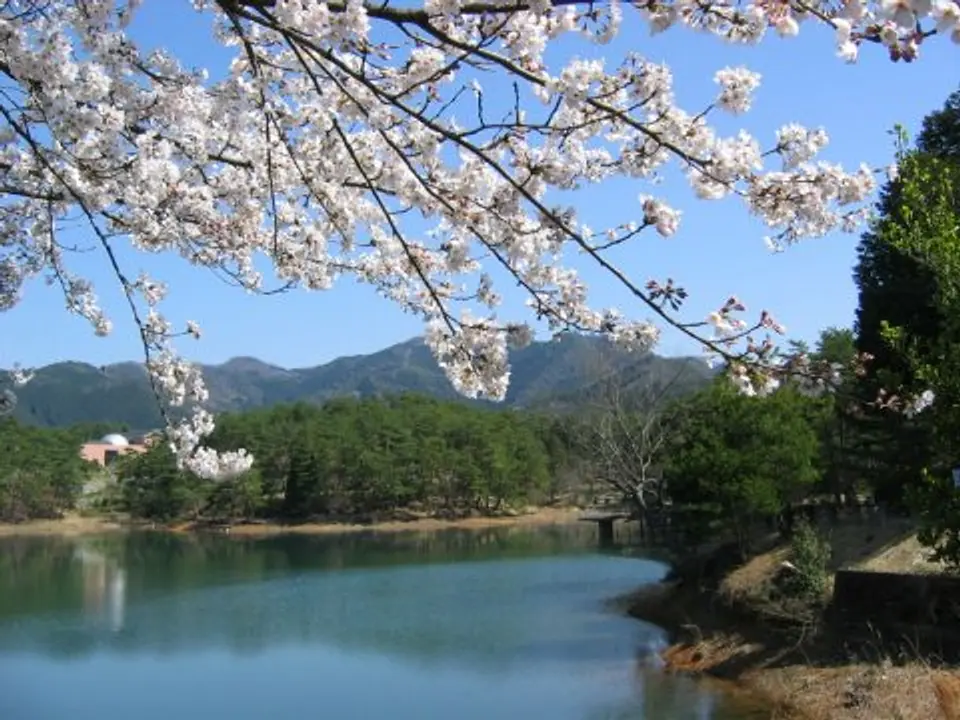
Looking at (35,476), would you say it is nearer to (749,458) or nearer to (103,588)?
(103,588)

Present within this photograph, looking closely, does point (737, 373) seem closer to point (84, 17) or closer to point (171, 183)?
point (84, 17)

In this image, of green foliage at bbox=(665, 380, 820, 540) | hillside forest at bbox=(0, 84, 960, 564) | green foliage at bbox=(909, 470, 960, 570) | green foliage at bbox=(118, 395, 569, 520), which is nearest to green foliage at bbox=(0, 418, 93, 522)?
hillside forest at bbox=(0, 84, 960, 564)

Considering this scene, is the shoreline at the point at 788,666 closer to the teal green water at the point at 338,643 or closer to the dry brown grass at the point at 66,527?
the teal green water at the point at 338,643

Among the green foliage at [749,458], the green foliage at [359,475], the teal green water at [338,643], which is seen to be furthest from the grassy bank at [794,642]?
the green foliage at [359,475]

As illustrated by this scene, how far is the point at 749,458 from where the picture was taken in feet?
57.4

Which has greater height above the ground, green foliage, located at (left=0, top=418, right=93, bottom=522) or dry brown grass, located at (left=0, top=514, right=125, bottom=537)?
green foliage, located at (left=0, top=418, right=93, bottom=522)

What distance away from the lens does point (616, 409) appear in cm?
2522

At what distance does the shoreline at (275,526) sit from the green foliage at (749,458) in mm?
30904

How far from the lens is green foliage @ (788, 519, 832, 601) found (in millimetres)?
13445

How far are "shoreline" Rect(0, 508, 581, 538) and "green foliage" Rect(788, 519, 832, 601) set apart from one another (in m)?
34.9

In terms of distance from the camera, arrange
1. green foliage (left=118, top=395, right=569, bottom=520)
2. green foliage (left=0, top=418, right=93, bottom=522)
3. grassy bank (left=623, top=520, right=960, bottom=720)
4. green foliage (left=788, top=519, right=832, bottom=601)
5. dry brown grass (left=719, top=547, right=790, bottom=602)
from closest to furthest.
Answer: grassy bank (left=623, top=520, right=960, bottom=720) → green foliage (left=788, top=519, right=832, bottom=601) → dry brown grass (left=719, top=547, right=790, bottom=602) → green foliage (left=0, top=418, right=93, bottom=522) → green foliage (left=118, top=395, right=569, bottom=520)

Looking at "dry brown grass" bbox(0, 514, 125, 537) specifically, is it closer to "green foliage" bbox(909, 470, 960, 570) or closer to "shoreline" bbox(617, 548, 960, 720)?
"shoreline" bbox(617, 548, 960, 720)

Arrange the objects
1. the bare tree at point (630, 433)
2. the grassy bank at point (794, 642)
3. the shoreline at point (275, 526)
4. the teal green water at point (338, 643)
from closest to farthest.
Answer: the grassy bank at point (794, 642) < the teal green water at point (338, 643) < the bare tree at point (630, 433) < the shoreline at point (275, 526)

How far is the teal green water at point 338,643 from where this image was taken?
1234 cm
